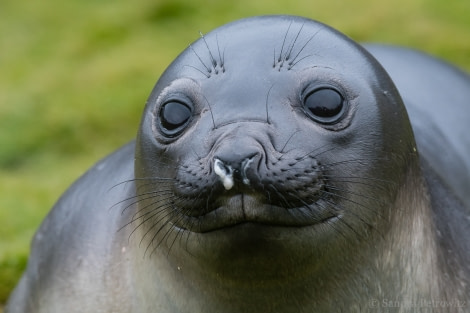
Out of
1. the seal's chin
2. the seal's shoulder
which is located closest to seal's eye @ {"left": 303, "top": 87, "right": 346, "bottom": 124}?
the seal's chin

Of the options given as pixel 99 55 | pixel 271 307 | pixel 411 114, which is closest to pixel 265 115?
pixel 271 307

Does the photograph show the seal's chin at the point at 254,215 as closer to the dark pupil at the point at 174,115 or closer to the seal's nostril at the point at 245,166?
the seal's nostril at the point at 245,166

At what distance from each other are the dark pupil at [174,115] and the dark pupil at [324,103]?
0.43 m

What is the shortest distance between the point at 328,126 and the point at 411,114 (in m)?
1.55

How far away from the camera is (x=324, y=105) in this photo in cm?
333

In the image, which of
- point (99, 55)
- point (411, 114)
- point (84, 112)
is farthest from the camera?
point (99, 55)

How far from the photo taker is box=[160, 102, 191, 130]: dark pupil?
3.41m

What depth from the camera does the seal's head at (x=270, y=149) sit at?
3078 mm

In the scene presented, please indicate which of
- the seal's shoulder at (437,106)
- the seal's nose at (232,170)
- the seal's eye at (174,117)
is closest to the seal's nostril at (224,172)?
the seal's nose at (232,170)

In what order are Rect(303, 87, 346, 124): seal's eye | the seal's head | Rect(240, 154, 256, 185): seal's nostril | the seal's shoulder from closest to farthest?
Rect(240, 154, 256, 185): seal's nostril
the seal's head
Rect(303, 87, 346, 124): seal's eye
the seal's shoulder

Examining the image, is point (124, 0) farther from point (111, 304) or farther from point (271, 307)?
point (271, 307)

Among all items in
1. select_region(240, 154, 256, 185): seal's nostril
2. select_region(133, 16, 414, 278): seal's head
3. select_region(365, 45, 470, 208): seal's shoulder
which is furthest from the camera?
select_region(365, 45, 470, 208): seal's shoulder

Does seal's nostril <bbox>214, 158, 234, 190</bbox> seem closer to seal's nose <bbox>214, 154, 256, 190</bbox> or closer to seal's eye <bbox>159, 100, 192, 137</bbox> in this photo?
seal's nose <bbox>214, 154, 256, 190</bbox>

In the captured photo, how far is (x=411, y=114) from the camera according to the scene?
475 centimetres
